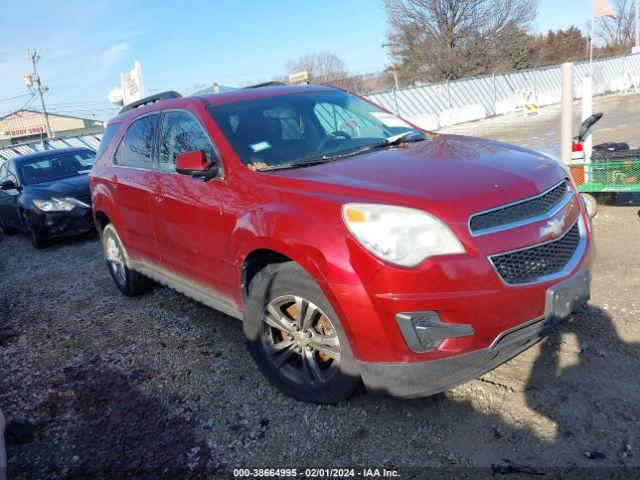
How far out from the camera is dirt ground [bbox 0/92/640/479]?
255 cm

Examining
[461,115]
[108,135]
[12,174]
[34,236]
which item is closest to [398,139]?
[108,135]

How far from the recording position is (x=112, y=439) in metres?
3.03

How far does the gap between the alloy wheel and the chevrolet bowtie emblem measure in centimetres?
117

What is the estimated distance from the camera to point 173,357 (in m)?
3.96

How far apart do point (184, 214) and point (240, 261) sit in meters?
0.77

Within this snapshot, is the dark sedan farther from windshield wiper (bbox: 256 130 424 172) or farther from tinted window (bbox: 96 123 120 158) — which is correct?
windshield wiper (bbox: 256 130 424 172)

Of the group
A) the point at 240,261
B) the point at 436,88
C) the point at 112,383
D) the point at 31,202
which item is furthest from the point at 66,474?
the point at 436,88

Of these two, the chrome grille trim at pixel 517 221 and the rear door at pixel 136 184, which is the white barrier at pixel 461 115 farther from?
the chrome grille trim at pixel 517 221

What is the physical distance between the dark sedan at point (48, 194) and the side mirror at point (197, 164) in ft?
19.3

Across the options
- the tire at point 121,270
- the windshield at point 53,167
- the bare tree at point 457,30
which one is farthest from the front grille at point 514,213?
the bare tree at point 457,30

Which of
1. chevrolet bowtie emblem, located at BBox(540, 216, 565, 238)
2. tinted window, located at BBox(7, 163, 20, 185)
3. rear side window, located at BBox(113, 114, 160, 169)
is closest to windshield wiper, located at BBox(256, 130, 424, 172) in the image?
chevrolet bowtie emblem, located at BBox(540, 216, 565, 238)

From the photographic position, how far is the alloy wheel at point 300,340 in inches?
111

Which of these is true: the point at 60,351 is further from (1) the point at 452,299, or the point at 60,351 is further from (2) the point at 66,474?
(1) the point at 452,299

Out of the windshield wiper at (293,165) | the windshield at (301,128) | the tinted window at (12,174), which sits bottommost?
the tinted window at (12,174)
